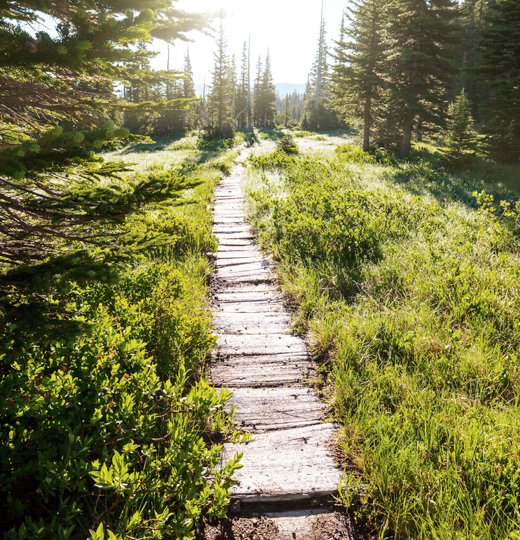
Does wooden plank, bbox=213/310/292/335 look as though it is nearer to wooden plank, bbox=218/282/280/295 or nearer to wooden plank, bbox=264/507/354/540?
wooden plank, bbox=218/282/280/295

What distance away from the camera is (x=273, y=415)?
2811 millimetres

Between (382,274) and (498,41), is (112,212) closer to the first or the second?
(382,274)

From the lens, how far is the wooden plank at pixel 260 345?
12.0ft

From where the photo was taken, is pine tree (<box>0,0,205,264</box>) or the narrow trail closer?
pine tree (<box>0,0,205,264</box>)

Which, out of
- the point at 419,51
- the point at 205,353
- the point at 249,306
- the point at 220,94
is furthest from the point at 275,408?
the point at 220,94

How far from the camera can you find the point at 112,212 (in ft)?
6.98

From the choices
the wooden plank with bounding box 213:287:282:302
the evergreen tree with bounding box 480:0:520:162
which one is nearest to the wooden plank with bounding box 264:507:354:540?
the wooden plank with bounding box 213:287:282:302

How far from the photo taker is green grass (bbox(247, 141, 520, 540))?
6.64ft

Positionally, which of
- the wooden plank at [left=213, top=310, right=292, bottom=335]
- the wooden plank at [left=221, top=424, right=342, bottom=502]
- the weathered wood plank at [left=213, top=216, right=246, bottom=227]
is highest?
the weathered wood plank at [left=213, top=216, right=246, bottom=227]

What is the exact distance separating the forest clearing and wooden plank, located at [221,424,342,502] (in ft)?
0.04

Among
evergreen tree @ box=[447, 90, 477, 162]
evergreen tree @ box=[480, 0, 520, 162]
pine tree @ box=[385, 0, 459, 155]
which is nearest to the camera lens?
evergreen tree @ box=[447, 90, 477, 162]

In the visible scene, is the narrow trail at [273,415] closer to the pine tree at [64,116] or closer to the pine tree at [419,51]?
the pine tree at [64,116]

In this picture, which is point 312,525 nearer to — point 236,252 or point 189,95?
point 236,252

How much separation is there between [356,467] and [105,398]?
1806 mm
